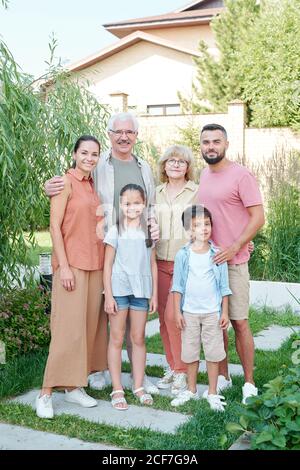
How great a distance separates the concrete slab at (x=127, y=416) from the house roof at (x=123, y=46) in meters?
15.7

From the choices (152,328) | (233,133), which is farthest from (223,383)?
(233,133)

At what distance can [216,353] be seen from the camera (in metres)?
Result: 3.52

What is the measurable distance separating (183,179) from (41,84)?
1913mm

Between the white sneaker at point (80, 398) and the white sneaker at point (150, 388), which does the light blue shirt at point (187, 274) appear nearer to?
the white sneaker at point (150, 388)

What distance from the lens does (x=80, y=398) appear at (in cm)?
356

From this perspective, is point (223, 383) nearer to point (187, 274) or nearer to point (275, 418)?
point (187, 274)

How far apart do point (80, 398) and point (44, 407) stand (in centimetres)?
27

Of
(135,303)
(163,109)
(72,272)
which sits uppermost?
(163,109)

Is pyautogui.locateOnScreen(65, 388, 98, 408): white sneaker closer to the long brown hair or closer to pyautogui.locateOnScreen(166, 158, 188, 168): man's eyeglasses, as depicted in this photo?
the long brown hair

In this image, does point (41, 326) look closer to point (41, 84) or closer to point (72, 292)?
point (72, 292)

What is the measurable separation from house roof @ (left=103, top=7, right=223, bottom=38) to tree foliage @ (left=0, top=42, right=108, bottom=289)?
54.1ft

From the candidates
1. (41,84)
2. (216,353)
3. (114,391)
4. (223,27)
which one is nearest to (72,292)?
(114,391)

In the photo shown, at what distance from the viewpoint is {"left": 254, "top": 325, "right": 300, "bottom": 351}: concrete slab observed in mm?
5145

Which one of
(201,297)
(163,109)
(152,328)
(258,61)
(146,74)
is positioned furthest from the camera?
(146,74)
